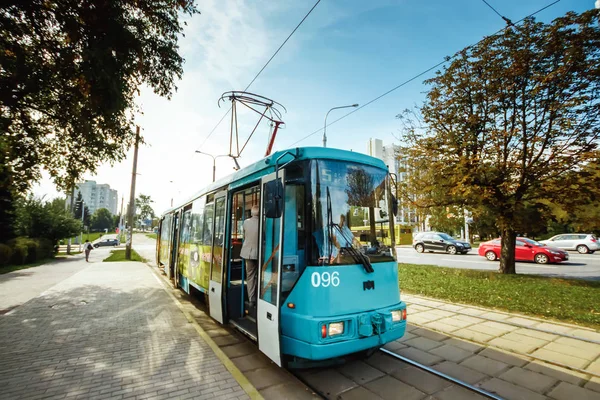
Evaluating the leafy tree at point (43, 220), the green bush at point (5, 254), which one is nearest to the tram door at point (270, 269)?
the green bush at point (5, 254)

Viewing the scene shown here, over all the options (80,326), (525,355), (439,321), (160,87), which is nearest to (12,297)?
(80,326)

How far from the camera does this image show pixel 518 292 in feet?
27.5

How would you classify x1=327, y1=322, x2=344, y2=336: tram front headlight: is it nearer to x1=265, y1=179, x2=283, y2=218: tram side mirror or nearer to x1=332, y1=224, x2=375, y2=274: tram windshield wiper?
x1=332, y1=224, x2=375, y2=274: tram windshield wiper

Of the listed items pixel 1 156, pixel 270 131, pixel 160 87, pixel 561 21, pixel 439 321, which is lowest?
pixel 439 321

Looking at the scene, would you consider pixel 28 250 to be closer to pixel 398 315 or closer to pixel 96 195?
pixel 398 315

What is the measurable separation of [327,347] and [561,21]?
11624mm

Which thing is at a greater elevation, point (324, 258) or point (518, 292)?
point (324, 258)

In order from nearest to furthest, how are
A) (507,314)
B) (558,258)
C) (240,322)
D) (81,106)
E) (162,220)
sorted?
1. (240,322)
2. (507,314)
3. (81,106)
4. (162,220)
5. (558,258)

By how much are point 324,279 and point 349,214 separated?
0.94m

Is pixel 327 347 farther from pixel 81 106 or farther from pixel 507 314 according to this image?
pixel 81 106

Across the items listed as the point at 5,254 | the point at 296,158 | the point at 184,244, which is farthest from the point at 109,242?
the point at 296,158

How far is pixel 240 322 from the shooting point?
5.21 meters

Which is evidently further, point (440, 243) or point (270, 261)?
point (440, 243)

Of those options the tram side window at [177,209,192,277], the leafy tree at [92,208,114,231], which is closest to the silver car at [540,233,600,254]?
the tram side window at [177,209,192,277]
